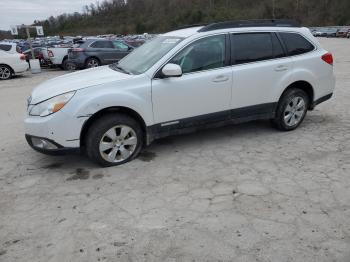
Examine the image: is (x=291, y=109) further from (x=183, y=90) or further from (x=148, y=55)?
(x=148, y=55)

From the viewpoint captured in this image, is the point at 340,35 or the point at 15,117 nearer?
the point at 15,117

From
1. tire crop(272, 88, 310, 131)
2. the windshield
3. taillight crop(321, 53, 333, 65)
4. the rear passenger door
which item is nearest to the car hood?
the windshield

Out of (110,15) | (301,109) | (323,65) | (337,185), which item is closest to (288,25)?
(323,65)

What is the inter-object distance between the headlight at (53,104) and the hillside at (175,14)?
196ft

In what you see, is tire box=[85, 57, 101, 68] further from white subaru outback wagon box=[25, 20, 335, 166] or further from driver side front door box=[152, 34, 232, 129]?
driver side front door box=[152, 34, 232, 129]

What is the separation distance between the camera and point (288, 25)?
214 inches

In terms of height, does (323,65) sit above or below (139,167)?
above

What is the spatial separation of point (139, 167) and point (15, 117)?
13.4 feet

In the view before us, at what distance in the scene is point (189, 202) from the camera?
11.8 ft

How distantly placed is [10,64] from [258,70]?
11873 mm

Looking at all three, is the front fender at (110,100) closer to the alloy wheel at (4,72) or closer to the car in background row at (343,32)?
the alloy wheel at (4,72)

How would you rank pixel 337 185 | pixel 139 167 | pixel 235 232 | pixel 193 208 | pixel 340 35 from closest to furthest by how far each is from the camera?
pixel 235 232, pixel 193 208, pixel 337 185, pixel 139 167, pixel 340 35

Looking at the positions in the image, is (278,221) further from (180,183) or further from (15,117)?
(15,117)

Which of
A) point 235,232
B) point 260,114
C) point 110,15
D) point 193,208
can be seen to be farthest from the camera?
point 110,15
